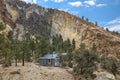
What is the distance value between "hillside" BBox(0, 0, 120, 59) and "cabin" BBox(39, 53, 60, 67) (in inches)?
1337

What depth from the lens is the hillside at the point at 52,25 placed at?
390 ft

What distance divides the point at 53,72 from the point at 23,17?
77835 mm

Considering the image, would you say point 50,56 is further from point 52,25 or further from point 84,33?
point 52,25

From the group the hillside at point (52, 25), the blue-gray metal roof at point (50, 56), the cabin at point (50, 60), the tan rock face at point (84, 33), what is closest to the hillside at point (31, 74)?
the cabin at point (50, 60)

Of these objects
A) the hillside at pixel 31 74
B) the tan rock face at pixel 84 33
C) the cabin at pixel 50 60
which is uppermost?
the tan rock face at pixel 84 33

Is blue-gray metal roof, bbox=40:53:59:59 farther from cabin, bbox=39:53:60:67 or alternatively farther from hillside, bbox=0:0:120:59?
hillside, bbox=0:0:120:59

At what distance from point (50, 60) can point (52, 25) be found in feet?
202

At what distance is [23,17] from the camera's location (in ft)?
459

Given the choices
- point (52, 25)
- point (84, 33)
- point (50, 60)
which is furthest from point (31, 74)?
point (52, 25)

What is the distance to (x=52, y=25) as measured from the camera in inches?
5709

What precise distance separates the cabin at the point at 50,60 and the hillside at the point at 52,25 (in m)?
34.0

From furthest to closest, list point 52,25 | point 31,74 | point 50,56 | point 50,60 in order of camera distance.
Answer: point 52,25
point 50,56
point 50,60
point 31,74

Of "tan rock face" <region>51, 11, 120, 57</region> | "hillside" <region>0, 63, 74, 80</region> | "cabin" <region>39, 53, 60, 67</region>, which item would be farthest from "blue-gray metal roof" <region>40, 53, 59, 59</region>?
"tan rock face" <region>51, 11, 120, 57</region>

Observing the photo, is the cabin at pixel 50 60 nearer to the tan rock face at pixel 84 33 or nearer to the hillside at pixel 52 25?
the tan rock face at pixel 84 33
